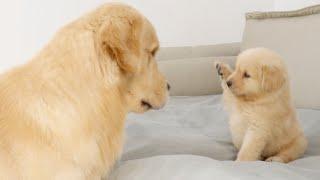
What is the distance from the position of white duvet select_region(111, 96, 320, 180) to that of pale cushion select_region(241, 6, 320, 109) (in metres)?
0.13

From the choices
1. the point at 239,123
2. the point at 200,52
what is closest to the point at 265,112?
the point at 239,123

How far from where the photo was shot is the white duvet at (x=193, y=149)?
3.52ft

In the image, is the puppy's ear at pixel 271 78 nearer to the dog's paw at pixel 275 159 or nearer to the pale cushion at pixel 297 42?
the dog's paw at pixel 275 159

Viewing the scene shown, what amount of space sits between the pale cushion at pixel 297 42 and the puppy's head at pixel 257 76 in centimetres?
58

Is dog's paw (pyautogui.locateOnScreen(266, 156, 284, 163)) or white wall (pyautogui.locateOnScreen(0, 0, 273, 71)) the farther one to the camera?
white wall (pyautogui.locateOnScreen(0, 0, 273, 71))

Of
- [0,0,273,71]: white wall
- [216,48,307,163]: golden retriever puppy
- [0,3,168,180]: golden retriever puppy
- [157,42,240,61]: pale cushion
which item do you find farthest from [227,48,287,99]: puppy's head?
[0,0,273,71]: white wall

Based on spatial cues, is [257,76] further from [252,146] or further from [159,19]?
[159,19]

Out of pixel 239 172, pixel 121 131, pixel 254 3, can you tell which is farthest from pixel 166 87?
pixel 254 3

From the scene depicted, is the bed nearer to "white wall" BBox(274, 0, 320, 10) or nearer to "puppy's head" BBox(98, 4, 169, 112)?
"puppy's head" BBox(98, 4, 169, 112)

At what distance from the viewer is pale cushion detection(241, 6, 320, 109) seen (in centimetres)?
202

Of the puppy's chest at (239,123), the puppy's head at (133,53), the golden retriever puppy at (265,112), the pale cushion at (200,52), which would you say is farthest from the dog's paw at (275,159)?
the pale cushion at (200,52)

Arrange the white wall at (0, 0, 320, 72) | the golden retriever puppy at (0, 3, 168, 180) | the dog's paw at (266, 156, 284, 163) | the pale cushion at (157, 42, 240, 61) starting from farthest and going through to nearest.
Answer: the white wall at (0, 0, 320, 72), the pale cushion at (157, 42, 240, 61), the dog's paw at (266, 156, 284, 163), the golden retriever puppy at (0, 3, 168, 180)

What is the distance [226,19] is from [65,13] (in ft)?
3.46

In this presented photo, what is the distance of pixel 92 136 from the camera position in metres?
1.05
